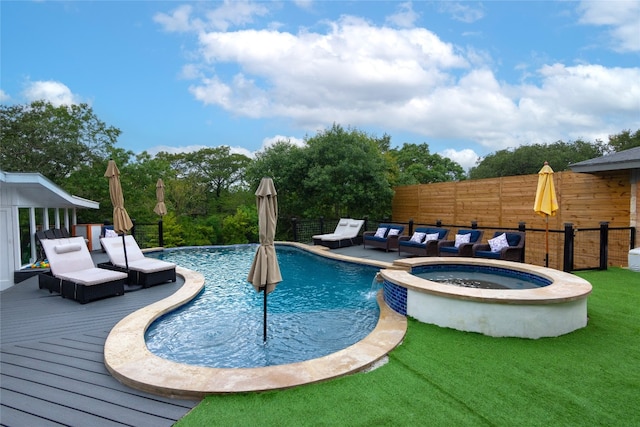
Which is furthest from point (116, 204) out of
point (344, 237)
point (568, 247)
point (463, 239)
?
point (568, 247)

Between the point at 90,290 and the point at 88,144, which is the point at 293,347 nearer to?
the point at 90,290

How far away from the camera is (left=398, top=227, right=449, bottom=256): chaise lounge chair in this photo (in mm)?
9938

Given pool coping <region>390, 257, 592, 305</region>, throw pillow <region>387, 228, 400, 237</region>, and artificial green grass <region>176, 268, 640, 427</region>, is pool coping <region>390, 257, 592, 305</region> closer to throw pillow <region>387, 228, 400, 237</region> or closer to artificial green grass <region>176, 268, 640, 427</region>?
artificial green grass <region>176, 268, 640, 427</region>

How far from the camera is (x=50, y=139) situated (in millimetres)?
18047

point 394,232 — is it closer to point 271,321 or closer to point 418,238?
point 418,238

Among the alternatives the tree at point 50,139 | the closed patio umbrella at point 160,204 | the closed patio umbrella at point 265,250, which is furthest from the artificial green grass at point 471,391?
the tree at point 50,139

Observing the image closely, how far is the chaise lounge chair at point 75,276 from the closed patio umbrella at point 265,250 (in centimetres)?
326

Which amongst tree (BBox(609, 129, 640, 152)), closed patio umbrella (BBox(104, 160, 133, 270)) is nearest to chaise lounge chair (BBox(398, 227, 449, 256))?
closed patio umbrella (BBox(104, 160, 133, 270))

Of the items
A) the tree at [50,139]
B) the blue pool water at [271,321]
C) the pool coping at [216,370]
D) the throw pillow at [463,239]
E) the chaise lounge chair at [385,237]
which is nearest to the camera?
the pool coping at [216,370]

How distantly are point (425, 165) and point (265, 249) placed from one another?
109 ft

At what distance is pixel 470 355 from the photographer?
384 cm

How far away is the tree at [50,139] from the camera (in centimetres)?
1748

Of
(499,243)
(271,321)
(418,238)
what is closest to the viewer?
(271,321)

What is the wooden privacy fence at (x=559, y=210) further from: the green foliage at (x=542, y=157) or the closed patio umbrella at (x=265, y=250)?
the green foliage at (x=542, y=157)
